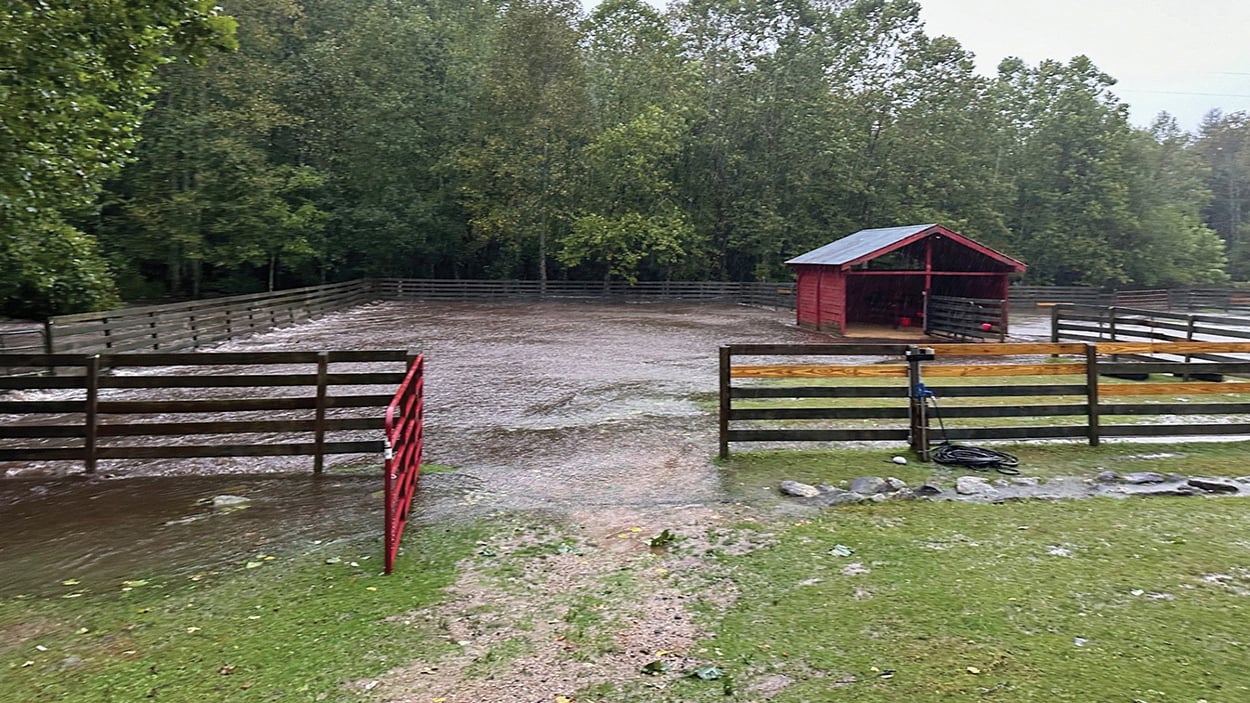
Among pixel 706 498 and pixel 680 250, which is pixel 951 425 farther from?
pixel 680 250

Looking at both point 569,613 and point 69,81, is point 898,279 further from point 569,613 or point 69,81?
point 569,613

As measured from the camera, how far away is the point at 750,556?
4.79m

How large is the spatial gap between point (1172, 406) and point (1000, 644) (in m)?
5.54

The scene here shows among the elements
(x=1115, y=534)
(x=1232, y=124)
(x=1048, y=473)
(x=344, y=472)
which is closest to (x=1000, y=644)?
(x=1115, y=534)

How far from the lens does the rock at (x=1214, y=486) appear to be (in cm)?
619

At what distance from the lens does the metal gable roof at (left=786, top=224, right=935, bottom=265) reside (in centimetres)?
2012

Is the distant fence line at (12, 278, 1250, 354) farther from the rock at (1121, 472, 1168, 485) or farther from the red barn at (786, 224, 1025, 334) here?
the rock at (1121, 472, 1168, 485)

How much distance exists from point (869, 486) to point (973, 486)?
84 cm

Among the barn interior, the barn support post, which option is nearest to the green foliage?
the barn support post

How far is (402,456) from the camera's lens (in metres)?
5.33

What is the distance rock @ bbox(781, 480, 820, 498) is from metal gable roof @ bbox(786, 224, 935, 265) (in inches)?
580

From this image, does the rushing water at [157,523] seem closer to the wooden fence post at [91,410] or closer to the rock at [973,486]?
the wooden fence post at [91,410]

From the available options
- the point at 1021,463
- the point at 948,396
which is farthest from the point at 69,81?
the point at 1021,463

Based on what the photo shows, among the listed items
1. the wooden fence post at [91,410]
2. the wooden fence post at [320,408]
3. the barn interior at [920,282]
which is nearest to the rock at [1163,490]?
the wooden fence post at [320,408]
